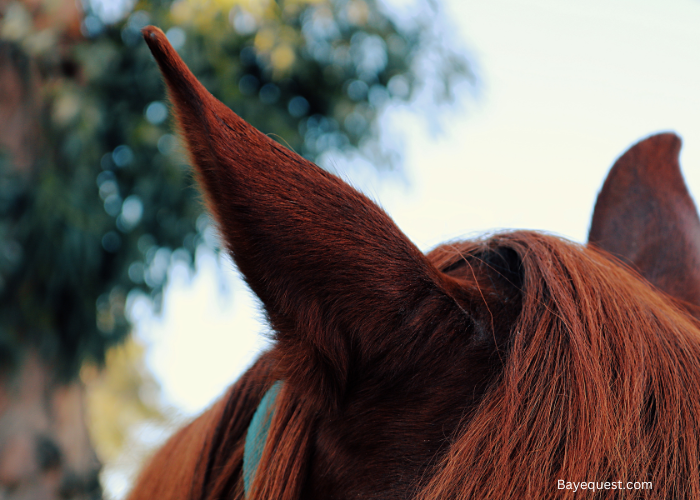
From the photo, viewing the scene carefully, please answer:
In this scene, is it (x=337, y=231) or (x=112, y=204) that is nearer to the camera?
(x=337, y=231)

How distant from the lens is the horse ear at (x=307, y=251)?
321mm

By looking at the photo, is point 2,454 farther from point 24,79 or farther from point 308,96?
point 308,96

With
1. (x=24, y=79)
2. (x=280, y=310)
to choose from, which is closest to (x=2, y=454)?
(x=24, y=79)

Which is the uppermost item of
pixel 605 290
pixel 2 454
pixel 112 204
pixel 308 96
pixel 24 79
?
pixel 24 79

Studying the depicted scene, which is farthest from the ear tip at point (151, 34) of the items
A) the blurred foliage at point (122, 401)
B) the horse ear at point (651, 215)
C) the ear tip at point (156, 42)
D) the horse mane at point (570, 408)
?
the blurred foliage at point (122, 401)

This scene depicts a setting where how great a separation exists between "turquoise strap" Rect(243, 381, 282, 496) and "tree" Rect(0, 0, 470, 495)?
1.99 metres

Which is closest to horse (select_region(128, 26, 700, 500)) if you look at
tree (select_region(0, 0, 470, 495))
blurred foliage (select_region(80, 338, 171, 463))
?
tree (select_region(0, 0, 470, 495))

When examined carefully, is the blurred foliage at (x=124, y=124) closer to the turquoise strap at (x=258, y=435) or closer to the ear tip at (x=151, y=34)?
the turquoise strap at (x=258, y=435)

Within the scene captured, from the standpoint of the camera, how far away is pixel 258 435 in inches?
20.8

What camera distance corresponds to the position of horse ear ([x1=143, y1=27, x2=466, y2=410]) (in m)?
0.32

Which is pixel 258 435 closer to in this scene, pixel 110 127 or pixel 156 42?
pixel 156 42

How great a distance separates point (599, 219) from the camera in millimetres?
796

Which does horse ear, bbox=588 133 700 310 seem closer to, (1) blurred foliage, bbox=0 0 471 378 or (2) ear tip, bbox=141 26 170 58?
(2) ear tip, bbox=141 26 170 58

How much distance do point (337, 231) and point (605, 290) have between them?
0.27 m
